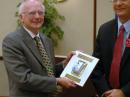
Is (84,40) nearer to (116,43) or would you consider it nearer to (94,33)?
(94,33)

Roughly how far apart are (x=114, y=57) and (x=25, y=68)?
0.68 meters

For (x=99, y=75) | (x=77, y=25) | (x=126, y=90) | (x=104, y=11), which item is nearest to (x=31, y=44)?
(x=99, y=75)

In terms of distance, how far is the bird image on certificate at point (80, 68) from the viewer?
2482mm

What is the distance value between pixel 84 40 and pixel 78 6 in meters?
0.69

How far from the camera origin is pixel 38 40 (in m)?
2.65

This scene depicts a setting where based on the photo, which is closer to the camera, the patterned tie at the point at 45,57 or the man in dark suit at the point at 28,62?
the man in dark suit at the point at 28,62

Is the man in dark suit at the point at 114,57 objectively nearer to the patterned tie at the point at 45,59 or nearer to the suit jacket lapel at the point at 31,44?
the patterned tie at the point at 45,59

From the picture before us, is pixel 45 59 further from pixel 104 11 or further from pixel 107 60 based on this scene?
pixel 104 11

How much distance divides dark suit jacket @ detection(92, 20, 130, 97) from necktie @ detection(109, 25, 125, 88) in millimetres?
30

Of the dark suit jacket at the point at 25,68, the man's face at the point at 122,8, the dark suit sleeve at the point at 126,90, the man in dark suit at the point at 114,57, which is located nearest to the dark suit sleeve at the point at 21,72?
the dark suit jacket at the point at 25,68

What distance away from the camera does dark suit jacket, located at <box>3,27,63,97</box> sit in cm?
241

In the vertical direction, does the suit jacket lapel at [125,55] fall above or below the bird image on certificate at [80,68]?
above

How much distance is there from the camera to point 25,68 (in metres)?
2.43

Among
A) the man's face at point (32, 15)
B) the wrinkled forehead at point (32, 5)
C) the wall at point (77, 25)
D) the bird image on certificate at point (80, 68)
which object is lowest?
the wall at point (77, 25)
